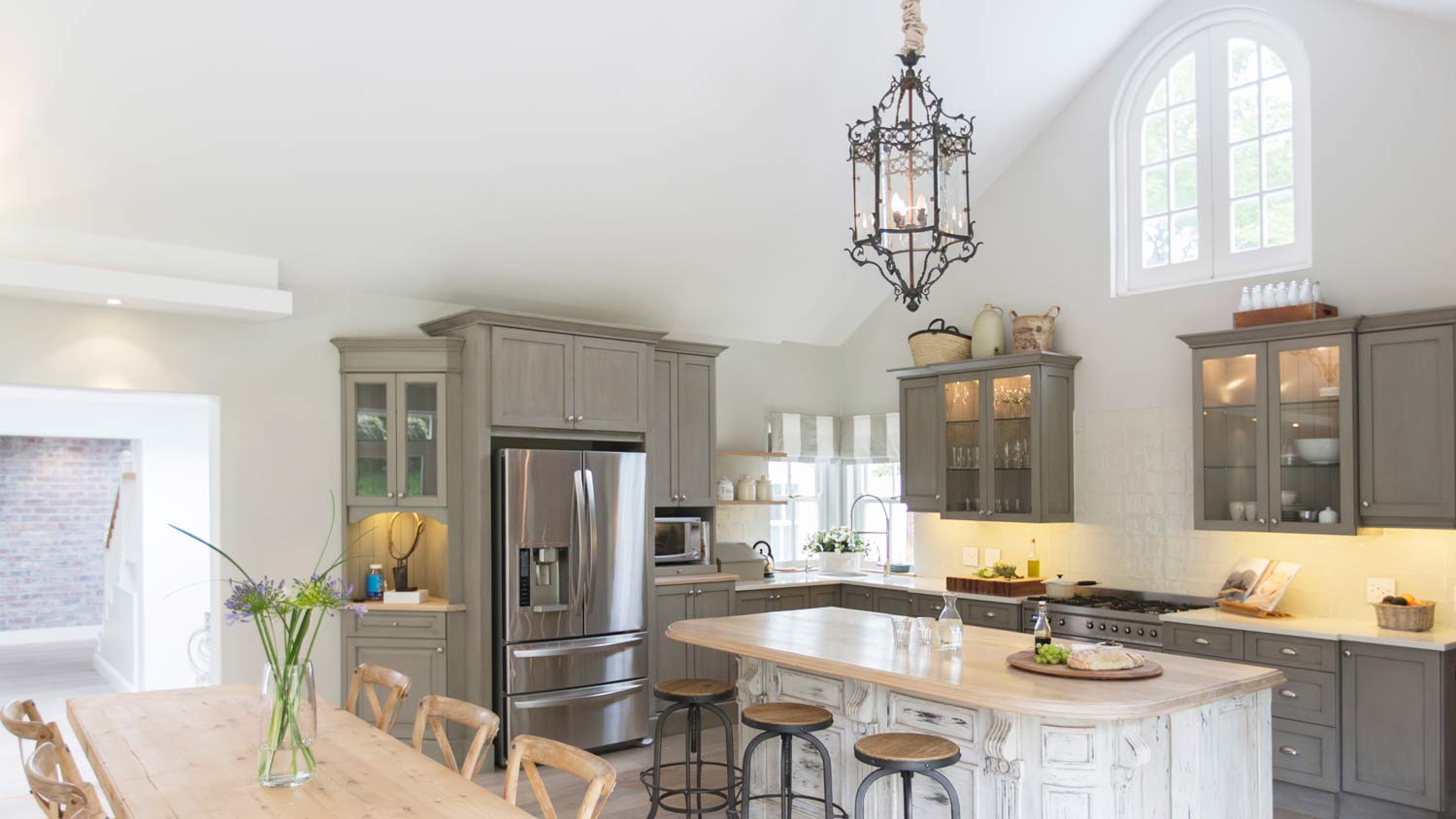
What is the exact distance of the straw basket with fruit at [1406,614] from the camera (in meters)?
4.91

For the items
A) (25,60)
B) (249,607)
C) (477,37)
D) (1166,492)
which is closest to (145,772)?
(249,607)

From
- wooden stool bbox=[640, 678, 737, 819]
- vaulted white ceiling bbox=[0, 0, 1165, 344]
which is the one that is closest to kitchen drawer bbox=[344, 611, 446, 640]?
wooden stool bbox=[640, 678, 737, 819]

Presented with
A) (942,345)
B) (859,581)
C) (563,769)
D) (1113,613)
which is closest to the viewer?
(563,769)

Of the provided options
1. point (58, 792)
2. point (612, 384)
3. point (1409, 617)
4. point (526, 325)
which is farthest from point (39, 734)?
point (1409, 617)

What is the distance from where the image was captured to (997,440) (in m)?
6.80

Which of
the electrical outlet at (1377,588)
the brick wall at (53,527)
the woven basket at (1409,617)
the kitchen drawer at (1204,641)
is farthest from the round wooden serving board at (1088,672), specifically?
the brick wall at (53,527)

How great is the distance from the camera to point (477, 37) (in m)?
4.94

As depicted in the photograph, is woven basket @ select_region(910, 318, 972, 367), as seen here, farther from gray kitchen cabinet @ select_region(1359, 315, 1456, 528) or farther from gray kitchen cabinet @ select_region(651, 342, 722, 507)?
gray kitchen cabinet @ select_region(1359, 315, 1456, 528)

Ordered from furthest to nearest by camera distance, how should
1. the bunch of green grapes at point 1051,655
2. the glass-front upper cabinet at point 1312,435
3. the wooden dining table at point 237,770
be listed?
the glass-front upper cabinet at point 1312,435 → the bunch of green grapes at point 1051,655 → the wooden dining table at point 237,770

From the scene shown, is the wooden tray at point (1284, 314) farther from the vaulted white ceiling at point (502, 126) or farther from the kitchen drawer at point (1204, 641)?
the vaulted white ceiling at point (502, 126)

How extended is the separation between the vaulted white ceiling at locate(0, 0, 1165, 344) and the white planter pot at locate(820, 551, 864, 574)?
2124mm

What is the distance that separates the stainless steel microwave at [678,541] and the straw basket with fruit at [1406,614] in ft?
12.8

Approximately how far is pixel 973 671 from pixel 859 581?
149 inches

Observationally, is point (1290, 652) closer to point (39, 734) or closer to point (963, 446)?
point (963, 446)
